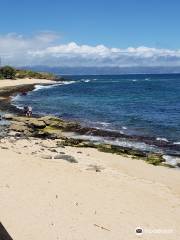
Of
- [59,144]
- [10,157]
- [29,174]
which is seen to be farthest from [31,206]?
[59,144]

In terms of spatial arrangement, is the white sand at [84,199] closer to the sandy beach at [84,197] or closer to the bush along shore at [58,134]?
the sandy beach at [84,197]

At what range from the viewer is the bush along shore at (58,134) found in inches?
1154

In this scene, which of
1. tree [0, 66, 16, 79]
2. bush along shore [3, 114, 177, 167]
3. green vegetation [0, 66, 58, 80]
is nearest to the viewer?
bush along shore [3, 114, 177, 167]

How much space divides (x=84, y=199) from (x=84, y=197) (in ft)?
0.83

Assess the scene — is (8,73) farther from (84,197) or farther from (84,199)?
(84,199)

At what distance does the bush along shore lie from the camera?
1154 inches

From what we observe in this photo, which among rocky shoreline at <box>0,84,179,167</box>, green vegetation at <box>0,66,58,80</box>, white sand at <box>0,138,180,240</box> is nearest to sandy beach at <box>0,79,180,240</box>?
white sand at <box>0,138,180,240</box>

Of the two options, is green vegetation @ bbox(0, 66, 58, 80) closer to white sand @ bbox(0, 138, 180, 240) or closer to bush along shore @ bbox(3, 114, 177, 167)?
bush along shore @ bbox(3, 114, 177, 167)

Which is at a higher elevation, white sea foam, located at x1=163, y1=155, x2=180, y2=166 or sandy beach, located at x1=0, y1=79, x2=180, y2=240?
sandy beach, located at x1=0, y1=79, x2=180, y2=240

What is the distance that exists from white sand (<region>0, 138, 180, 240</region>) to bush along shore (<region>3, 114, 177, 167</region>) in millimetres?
3687

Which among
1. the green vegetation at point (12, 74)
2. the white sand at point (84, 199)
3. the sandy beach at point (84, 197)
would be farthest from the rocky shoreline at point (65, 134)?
the green vegetation at point (12, 74)

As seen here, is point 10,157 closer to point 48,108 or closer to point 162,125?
point 162,125

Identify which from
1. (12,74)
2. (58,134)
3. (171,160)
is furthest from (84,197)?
(12,74)

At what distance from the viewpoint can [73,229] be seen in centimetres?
1414
